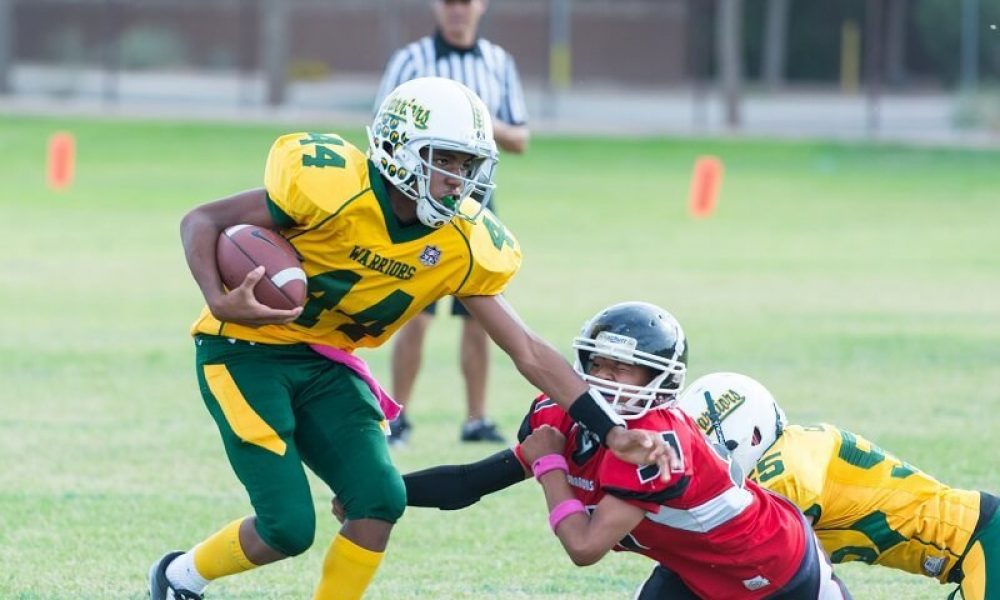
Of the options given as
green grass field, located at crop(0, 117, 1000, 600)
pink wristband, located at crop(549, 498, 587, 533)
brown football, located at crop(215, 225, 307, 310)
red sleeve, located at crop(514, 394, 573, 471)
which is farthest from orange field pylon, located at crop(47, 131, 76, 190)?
pink wristband, located at crop(549, 498, 587, 533)

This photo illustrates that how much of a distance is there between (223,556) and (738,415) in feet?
4.98

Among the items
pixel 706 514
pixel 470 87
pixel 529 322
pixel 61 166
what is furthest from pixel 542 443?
pixel 61 166

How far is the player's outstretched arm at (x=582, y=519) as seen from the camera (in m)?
4.32

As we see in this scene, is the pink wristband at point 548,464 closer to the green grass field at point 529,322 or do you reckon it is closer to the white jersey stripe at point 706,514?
the white jersey stripe at point 706,514

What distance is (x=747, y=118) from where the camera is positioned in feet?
104

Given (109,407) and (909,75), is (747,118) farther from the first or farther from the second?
(109,407)

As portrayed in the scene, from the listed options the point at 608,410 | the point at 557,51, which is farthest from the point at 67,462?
the point at 557,51

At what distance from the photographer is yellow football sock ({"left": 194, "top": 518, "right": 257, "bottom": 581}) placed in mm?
4805

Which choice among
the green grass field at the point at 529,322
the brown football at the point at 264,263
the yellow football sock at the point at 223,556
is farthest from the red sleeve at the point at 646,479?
the green grass field at the point at 529,322

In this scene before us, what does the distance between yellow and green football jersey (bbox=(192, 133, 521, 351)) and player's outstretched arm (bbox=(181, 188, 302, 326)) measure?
7cm

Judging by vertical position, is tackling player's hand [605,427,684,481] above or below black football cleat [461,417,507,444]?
above

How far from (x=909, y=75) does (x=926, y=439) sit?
36.6 meters

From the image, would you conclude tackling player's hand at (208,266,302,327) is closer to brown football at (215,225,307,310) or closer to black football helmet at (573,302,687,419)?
brown football at (215,225,307,310)

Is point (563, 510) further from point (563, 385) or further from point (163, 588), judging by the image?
point (163, 588)
